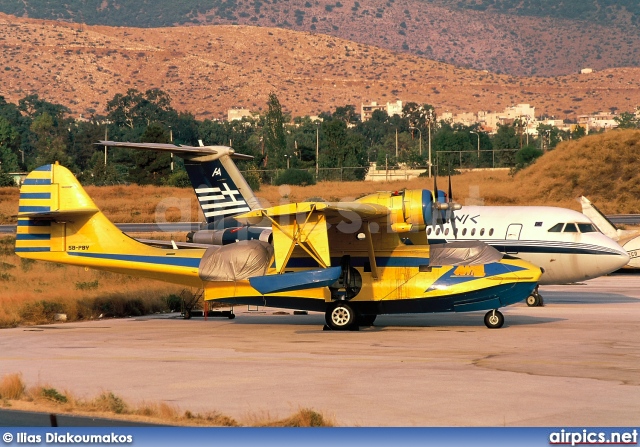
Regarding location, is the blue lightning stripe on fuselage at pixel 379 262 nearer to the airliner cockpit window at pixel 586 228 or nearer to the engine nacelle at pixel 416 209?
the engine nacelle at pixel 416 209

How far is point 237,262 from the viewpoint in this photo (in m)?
24.4

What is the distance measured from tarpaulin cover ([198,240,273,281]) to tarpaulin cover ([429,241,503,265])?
4.18m

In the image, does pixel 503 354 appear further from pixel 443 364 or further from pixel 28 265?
pixel 28 265

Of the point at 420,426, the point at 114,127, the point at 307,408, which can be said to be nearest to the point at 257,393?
the point at 307,408

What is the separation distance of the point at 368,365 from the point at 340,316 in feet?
19.9

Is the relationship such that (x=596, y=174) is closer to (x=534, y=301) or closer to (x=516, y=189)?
(x=516, y=189)

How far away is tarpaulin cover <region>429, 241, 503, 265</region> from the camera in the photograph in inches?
959

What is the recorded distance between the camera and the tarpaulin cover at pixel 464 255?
79.9ft

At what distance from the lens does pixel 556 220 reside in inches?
1141

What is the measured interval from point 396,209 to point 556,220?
24.7 ft

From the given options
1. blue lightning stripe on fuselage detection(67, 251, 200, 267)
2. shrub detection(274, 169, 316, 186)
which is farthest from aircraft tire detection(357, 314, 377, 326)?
shrub detection(274, 169, 316, 186)

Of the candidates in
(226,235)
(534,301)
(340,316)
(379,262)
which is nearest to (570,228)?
(534,301)

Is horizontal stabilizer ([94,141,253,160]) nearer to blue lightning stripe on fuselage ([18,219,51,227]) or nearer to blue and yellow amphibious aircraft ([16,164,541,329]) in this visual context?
blue and yellow amphibious aircraft ([16,164,541,329])

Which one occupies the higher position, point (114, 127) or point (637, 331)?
point (114, 127)
